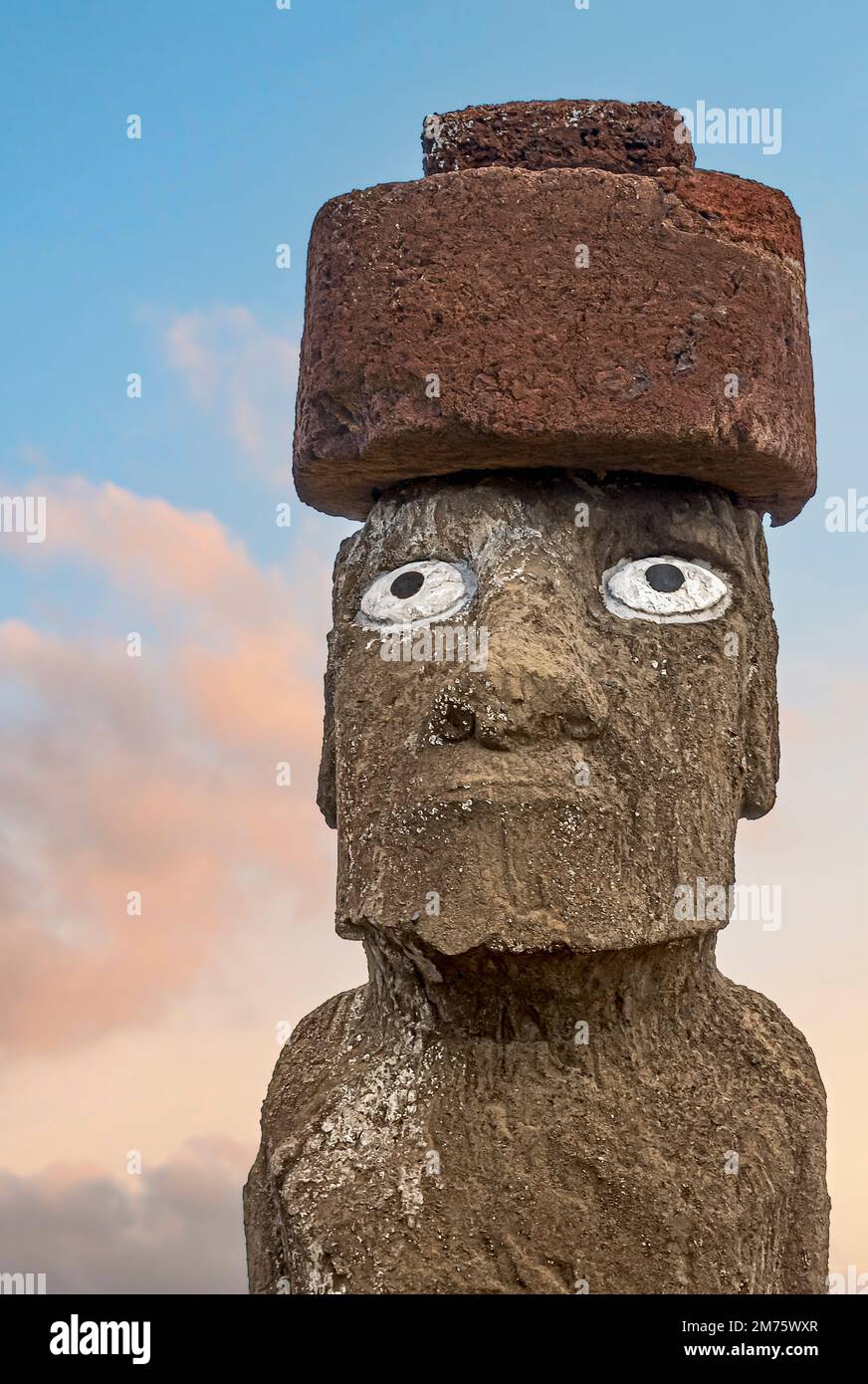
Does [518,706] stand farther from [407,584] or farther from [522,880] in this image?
[407,584]

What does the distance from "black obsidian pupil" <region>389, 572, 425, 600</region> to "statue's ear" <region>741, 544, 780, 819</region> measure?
96 cm

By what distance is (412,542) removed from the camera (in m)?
5.28

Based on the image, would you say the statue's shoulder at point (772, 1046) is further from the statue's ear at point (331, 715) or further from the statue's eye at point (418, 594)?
the statue's eye at point (418, 594)

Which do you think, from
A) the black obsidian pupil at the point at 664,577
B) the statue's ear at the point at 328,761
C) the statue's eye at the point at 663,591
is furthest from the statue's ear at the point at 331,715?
the black obsidian pupil at the point at 664,577

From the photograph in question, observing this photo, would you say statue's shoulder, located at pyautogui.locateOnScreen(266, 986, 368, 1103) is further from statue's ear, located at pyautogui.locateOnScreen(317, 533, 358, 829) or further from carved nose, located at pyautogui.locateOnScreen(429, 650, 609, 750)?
carved nose, located at pyautogui.locateOnScreen(429, 650, 609, 750)

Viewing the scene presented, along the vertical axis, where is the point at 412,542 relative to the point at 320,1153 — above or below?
above

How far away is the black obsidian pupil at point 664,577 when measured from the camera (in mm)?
5191

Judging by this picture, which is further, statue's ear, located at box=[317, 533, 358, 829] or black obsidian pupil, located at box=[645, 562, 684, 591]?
statue's ear, located at box=[317, 533, 358, 829]

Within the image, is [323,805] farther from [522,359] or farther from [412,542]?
[522,359]

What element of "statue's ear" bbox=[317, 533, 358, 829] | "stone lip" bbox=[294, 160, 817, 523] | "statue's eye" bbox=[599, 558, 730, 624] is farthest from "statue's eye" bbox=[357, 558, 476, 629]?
"statue's eye" bbox=[599, 558, 730, 624]

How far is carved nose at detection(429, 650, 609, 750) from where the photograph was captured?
4762 millimetres
